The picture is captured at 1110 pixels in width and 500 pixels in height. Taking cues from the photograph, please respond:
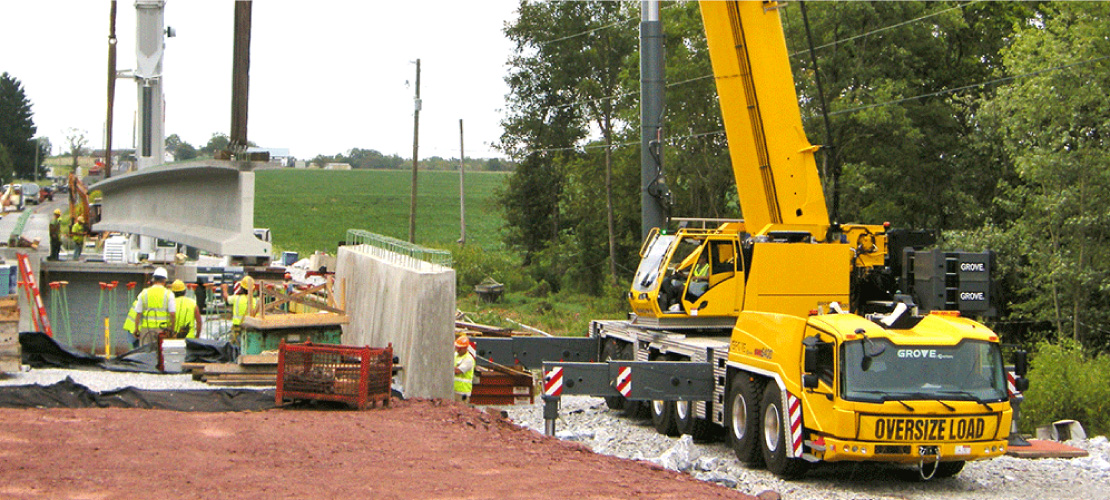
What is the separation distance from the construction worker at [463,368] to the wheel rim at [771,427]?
16.2ft

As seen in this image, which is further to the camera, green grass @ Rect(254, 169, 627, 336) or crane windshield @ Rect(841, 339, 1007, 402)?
green grass @ Rect(254, 169, 627, 336)

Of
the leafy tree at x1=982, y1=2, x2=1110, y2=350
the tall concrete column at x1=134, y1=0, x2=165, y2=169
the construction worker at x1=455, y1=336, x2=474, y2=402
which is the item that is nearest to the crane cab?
the construction worker at x1=455, y1=336, x2=474, y2=402

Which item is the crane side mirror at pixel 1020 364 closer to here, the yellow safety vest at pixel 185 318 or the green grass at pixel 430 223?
the yellow safety vest at pixel 185 318

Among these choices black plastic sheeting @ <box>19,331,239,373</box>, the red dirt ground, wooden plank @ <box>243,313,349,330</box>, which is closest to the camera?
the red dirt ground

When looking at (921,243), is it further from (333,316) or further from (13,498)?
(13,498)

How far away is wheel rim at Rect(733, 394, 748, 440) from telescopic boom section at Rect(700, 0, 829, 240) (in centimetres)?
280

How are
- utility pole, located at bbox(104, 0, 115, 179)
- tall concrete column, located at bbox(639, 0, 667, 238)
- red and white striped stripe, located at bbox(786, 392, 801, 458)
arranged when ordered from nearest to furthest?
red and white striped stripe, located at bbox(786, 392, 801, 458) < tall concrete column, located at bbox(639, 0, 667, 238) < utility pole, located at bbox(104, 0, 115, 179)

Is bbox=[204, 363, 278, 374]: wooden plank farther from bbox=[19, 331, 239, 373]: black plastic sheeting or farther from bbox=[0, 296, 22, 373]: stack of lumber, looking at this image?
bbox=[0, 296, 22, 373]: stack of lumber

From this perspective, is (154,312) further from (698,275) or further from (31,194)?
(31,194)

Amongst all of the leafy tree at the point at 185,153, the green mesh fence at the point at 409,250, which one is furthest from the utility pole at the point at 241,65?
the leafy tree at the point at 185,153

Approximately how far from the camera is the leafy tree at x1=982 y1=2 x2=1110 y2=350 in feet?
91.1

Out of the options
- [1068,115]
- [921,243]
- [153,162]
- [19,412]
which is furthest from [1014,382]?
[153,162]

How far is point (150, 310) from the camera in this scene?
19688mm

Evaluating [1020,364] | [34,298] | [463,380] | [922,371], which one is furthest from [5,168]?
[1020,364]
